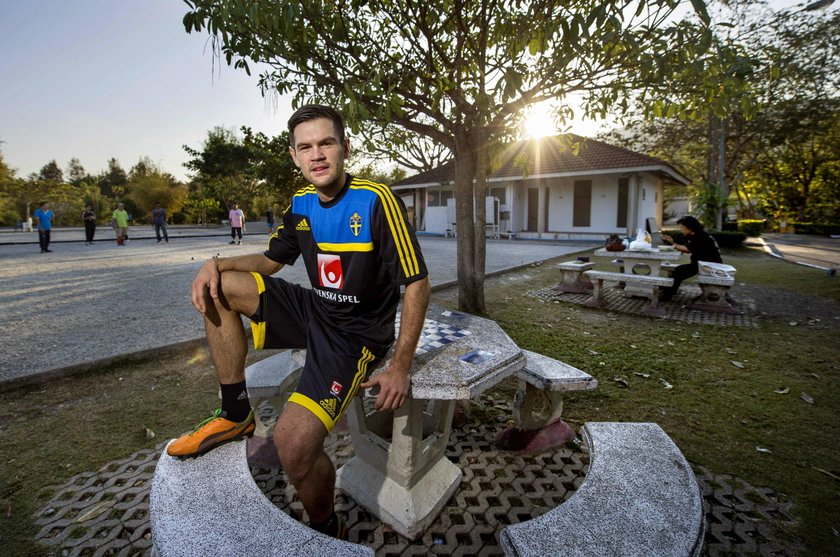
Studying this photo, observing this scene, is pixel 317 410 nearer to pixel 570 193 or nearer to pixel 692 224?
pixel 692 224

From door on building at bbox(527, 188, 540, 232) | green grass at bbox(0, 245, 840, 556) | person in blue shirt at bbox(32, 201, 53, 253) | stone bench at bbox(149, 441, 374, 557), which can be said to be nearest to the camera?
stone bench at bbox(149, 441, 374, 557)

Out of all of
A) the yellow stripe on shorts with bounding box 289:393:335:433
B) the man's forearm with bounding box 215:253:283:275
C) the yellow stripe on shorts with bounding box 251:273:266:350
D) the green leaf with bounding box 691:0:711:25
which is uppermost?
the green leaf with bounding box 691:0:711:25

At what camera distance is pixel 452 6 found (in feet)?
15.4

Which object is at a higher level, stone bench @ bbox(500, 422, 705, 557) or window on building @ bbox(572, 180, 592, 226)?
window on building @ bbox(572, 180, 592, 226)

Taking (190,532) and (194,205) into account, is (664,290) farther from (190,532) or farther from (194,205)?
(194,205)

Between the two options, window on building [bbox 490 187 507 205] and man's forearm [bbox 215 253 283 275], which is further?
window on building [bbox 490 187 507 205]

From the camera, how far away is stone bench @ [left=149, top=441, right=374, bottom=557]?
126cm

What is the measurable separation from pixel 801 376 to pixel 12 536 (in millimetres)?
6049

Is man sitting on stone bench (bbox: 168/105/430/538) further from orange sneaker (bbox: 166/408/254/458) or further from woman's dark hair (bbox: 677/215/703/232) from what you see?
woman's dark hair (bbox: 677/215/703/232)

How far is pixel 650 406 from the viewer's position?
3.30 meters

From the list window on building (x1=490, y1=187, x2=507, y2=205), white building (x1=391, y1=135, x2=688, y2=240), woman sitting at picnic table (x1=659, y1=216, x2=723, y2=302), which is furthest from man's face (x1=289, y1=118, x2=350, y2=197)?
window on building (x1=490, y1=187, x2=507, y2=205)

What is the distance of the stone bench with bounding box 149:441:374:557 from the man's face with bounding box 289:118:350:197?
4.48 feet

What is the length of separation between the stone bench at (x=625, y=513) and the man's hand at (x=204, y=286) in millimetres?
1646

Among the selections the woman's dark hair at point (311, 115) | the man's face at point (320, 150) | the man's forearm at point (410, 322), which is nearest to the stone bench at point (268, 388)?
the man's forearm at point (410, 322)
